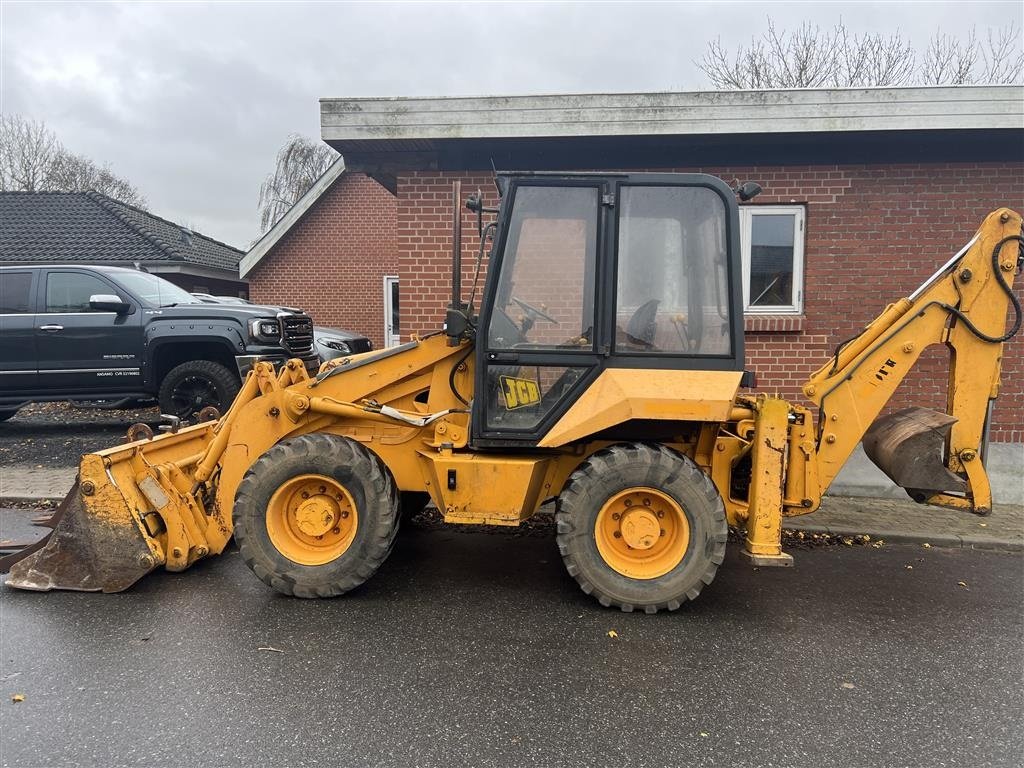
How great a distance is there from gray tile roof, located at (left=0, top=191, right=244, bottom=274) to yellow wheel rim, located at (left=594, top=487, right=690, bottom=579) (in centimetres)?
1476

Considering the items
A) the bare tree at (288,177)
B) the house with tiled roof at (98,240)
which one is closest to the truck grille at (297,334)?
the house with tiled roof at (98,240)

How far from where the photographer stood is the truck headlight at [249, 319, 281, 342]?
787 cm

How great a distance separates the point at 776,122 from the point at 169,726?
627 cm

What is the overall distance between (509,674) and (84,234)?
688 inches

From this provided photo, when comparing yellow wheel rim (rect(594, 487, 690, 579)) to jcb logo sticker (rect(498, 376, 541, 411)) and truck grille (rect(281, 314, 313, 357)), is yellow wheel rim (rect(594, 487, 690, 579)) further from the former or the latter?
truck grille (rect(281, 314, 313, 357))

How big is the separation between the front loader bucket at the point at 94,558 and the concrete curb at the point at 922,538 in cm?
483

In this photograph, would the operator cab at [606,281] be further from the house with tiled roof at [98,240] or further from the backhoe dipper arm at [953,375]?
the house with tiled roof at [98,240]

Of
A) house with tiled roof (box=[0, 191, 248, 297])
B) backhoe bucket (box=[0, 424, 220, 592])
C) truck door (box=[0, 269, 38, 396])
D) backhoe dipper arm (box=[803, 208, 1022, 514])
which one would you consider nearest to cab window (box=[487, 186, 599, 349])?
backhoe dipper arm (box=[803, 208, 1022, 514])

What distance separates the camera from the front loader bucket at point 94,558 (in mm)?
4020

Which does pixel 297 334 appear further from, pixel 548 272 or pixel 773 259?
pixel 773 259

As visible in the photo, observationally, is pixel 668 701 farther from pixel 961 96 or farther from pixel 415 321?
pixel 961 96

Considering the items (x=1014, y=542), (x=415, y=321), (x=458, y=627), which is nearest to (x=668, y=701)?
(x=458, y=627)

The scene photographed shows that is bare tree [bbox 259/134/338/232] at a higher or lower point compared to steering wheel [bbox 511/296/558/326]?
higher

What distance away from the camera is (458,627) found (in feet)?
12.1
